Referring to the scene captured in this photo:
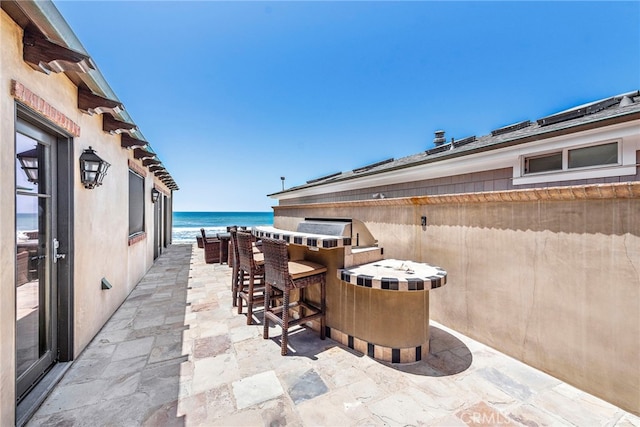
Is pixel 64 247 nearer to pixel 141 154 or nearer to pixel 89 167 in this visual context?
pixel 89 167

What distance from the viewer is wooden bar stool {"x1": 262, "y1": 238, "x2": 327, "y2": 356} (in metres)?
3.01

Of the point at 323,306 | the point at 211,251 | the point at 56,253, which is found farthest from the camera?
the point at 211,251

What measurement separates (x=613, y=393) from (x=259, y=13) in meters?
8.75

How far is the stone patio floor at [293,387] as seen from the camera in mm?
1972

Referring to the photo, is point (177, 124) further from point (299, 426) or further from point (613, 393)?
point (613, 393)

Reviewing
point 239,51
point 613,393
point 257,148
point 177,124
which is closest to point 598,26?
point 613,393

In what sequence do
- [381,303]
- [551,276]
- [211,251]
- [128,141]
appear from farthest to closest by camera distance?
[211,251], [128,141], [381,303], [551,276]

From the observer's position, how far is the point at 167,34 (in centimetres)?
A: 575

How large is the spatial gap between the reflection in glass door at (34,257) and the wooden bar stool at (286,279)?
7.57 ft

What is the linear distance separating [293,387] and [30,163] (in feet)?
11.4

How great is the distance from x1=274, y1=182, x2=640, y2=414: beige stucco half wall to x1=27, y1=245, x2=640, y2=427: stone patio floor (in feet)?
0.77

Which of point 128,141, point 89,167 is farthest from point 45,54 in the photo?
point 128,141

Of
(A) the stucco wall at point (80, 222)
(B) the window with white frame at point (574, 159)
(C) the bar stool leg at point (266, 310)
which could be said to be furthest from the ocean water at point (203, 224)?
(B) the window with white frame at point (574, 159)

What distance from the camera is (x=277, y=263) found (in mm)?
3127
